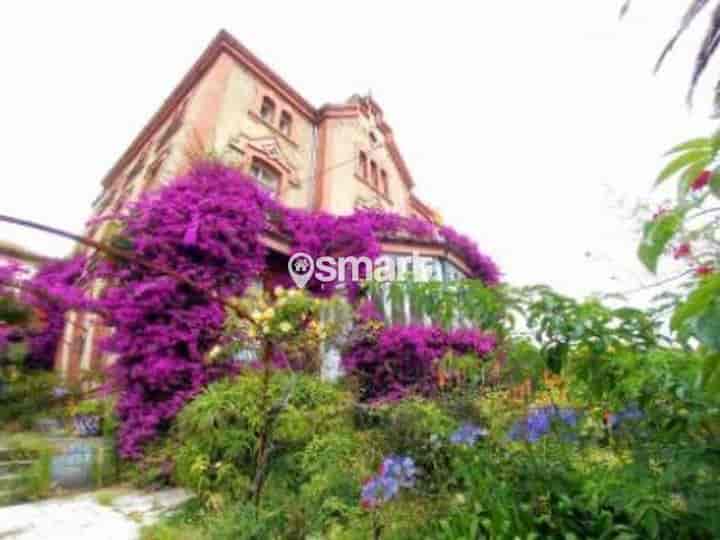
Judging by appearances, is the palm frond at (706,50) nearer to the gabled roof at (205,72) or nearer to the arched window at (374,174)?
the gabled roof at (205,72)

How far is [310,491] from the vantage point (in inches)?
120

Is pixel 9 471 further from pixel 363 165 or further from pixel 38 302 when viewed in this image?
pixel 363 165

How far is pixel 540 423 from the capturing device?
2.62 metres

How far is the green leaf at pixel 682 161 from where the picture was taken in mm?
825

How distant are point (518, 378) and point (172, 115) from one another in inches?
499

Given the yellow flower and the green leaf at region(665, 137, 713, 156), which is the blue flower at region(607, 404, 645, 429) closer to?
the green leaf at region(665, 137, 713, 156)

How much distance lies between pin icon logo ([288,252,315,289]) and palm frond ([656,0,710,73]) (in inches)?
255

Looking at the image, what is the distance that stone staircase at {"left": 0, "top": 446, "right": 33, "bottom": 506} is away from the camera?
13.2 ft

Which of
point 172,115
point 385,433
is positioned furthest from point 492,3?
point 172,115

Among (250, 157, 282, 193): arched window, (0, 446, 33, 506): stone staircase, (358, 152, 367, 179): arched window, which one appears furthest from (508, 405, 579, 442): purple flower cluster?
(358, 152, 367, 179): arched window

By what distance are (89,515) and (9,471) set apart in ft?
5.20

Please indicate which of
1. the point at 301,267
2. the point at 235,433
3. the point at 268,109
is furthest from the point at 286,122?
the point at 235,433

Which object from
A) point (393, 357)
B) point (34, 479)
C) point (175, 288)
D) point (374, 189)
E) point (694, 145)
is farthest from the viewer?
point (374, 189)

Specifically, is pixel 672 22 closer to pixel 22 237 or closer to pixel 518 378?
pixel 518 378
